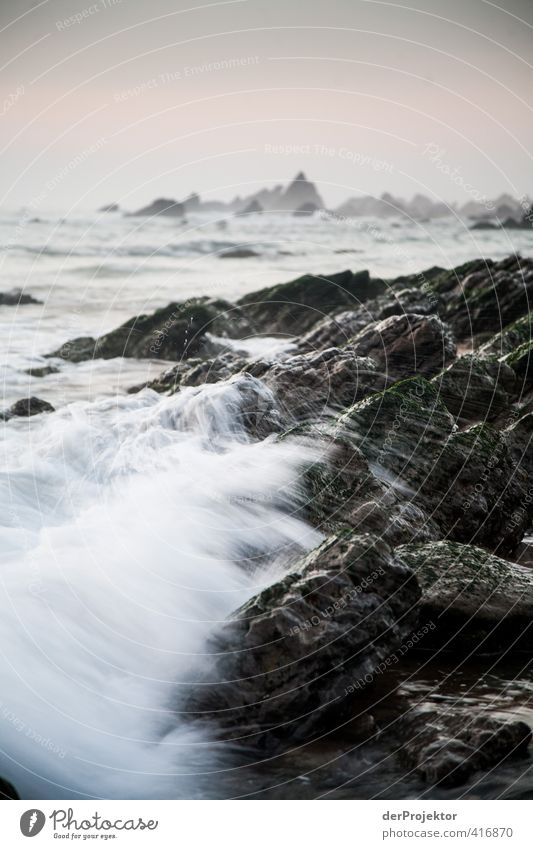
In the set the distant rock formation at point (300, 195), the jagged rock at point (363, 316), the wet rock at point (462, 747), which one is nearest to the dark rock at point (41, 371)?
the jagged rock at point (363, 316)

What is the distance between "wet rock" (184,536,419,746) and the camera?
6148mm

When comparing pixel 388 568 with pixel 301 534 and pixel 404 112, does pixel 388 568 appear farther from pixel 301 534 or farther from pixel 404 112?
pixel 404 112

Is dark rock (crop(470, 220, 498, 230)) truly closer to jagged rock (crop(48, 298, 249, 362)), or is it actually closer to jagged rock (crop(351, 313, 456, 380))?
jagged rock (crop(48, 298, 249, 362))

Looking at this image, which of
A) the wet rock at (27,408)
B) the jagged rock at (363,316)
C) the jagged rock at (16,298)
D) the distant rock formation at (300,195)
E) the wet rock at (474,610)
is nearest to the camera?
the wet rock at (474,610)

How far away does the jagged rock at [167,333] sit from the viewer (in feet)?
42.1

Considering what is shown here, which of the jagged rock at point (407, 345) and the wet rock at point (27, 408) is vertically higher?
the jagged rock at point (407, 345)

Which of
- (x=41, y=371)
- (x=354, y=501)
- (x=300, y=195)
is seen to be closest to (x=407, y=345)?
(x=354, y=501)

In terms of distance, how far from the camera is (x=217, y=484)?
828 centimetres

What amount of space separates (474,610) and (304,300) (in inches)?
278

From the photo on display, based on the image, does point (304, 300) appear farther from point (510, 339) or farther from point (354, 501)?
point (354, 501)

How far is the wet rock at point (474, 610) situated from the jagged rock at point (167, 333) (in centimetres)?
616

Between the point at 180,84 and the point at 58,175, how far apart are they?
4.10 meters

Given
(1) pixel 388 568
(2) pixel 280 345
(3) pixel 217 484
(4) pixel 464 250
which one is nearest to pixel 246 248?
(4) pixel 464 250

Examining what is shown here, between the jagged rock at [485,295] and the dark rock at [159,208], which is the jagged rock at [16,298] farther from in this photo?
the jagged rock at [485,295]
